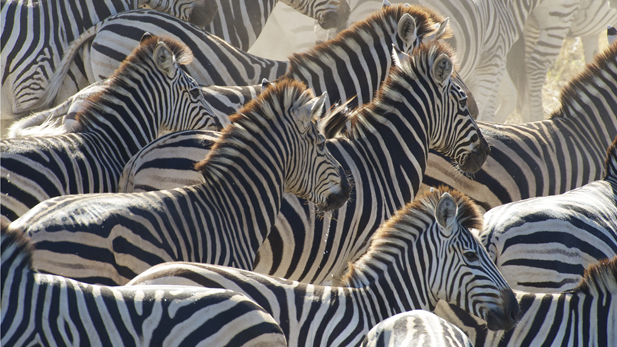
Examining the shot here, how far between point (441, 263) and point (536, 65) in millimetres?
8902

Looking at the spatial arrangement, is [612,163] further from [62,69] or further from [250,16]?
[62,69]

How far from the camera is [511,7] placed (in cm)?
1037

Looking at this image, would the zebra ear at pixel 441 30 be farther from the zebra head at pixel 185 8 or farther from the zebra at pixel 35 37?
the zebra at pixel 35 37

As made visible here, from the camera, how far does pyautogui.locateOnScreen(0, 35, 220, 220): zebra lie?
4207mm

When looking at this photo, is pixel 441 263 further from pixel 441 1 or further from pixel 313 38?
pixel 313 38

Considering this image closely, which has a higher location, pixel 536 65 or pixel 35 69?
pixel 35 69

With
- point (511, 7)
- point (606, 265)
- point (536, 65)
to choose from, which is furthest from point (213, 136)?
point (536, 65)

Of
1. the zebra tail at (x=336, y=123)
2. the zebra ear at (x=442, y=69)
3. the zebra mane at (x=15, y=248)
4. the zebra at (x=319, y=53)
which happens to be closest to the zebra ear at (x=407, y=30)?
the zebra at (x=319, y=53)

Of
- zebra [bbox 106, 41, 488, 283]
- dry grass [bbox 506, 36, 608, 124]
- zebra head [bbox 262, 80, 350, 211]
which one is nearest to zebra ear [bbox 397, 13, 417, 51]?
zebra [bbox 106, 41, 488, 283]

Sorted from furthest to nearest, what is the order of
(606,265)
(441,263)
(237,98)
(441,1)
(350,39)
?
(441,1) < (350,39) < (237,98) < (441,263) < (606,265)

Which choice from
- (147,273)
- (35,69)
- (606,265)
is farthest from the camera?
(35,69)

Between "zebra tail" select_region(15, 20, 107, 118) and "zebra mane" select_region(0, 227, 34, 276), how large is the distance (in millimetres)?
4791

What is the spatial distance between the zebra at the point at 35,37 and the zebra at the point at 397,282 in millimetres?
4440

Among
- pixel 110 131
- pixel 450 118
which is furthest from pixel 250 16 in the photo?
pixel 450 118
